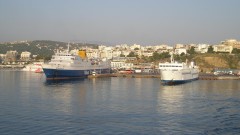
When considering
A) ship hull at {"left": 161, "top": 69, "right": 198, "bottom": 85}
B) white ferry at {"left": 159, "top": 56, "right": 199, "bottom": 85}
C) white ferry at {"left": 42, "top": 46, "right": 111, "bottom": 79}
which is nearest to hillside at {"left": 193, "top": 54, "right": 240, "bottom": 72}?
white ferry at {"left": 42, "top": 46, "right": 111, "bottom": 79}

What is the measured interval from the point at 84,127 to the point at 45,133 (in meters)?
2.10

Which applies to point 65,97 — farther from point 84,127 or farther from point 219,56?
point 219,56

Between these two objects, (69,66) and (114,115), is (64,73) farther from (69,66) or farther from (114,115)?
(114,115)

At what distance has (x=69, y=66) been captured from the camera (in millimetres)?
58344

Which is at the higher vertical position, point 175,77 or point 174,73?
point 174,73

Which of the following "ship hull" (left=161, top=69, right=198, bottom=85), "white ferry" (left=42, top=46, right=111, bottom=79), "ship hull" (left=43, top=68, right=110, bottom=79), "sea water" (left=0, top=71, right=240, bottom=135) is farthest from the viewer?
"white ferry" (left=42, top=46, right=111, bottom=79)

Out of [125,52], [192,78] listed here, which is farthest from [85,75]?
[125,52]

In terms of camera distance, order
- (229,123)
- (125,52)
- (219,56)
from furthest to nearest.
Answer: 1. (125,52)
2. (219,56)
3. (229,123)

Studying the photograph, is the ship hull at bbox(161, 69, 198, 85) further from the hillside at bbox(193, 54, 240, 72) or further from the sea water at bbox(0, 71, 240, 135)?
the hillside at bbox(193, 54, 240, 72)

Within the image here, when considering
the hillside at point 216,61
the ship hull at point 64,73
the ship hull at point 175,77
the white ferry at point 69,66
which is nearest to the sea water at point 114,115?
the ship hull at point 175,77

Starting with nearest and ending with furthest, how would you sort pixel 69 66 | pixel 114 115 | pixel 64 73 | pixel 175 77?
pixel 114 115, pixel 175 77, pixel 64 73, pixel 69 66

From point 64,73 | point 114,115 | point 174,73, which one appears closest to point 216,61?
point 174,73

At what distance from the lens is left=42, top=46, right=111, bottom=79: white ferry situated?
179ft

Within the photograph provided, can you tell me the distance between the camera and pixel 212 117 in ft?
70.9
